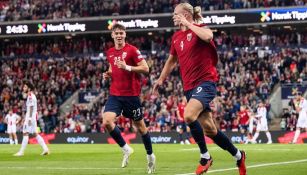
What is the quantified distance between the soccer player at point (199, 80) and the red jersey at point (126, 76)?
122 inches

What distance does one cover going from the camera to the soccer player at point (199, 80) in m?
12.5

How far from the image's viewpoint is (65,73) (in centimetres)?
5556

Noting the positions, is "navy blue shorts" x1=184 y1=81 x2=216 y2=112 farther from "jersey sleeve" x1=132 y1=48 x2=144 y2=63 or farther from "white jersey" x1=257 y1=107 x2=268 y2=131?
"white jersey" x1=257 y1=107 x2=268 y2=131

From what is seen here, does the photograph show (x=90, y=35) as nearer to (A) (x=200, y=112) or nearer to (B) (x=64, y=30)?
(B) (x=64, y=30)

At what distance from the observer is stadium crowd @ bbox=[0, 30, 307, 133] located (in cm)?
4528

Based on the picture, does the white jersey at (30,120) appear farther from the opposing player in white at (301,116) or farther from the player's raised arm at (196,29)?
the opposing player in white at (301,116)

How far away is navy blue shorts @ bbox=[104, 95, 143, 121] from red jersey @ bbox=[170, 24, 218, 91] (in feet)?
10.5

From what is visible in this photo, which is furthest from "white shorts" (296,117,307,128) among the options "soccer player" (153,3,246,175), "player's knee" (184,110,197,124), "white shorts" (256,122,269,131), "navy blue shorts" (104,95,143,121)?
"player's knee" (184,110,197,124)

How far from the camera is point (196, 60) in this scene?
12.8 m

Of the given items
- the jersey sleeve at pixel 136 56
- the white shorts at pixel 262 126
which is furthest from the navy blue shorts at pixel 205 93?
the white shorts at pixel 262 126

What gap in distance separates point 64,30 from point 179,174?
1631 inches

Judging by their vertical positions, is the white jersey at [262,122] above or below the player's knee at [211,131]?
below

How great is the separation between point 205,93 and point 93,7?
144 feet

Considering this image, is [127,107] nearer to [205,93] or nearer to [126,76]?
[126,76]
